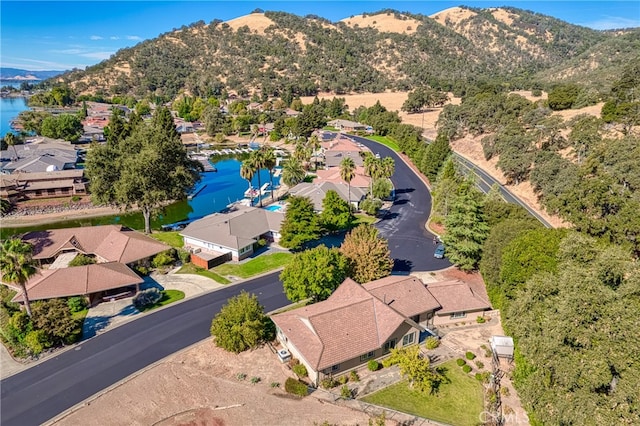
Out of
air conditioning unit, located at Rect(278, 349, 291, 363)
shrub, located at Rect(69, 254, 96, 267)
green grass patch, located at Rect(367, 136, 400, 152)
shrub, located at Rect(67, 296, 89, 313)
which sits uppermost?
green grass patch, located at Rect(367, 136, 400, 152)

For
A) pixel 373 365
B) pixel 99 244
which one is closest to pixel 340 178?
pixel 99 244

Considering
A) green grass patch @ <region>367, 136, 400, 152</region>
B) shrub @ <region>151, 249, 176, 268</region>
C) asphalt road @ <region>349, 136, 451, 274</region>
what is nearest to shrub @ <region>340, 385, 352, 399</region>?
asphalt road @ <region>349, 136, 451, 274</region>

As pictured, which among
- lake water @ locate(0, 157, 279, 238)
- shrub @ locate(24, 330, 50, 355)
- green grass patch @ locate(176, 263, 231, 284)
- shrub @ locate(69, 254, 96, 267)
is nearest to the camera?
shrub @ locate(24, 330, 50, 355)

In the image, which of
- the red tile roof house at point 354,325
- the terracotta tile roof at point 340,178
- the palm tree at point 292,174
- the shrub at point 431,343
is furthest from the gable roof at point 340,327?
the palm tree at point 292,174

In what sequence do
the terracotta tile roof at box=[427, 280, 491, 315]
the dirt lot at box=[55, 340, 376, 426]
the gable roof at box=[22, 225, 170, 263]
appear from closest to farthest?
the dirt lot at box=[55, 340, 376, 426]
the terracotta tile roof at box=[427, 280, 491, 315]
the gable roof at box=[22, 225, 170, 263]

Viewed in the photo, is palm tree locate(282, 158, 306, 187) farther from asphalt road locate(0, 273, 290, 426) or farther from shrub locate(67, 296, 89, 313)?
shrub locate(67, 296, 89, 313)

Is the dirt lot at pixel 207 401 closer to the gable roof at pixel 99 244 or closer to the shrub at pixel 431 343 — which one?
the shrub at pixel 431 343

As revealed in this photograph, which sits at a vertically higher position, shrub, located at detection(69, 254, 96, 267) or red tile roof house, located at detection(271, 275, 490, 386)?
shrub, located at detection(69, 254, 96, 267)

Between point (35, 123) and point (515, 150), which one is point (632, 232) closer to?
point (515, 150)
